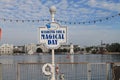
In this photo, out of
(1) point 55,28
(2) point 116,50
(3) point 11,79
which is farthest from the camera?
(2) point 116,50

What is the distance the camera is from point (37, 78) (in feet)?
75.3

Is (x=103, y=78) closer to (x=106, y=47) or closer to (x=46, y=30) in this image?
(x=46, y=30)

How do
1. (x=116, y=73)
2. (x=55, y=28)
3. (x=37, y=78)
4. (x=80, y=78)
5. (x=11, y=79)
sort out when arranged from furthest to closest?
(x=11, y=79) < (x=80, y=78) < (x=37, y=78) < (x=116, y=73) < (x=55, y=28)

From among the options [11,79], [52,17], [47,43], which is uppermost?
[52,17]

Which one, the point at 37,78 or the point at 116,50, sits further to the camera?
the point at 116,50

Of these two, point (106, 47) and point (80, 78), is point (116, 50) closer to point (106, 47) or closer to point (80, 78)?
point (106, 47)

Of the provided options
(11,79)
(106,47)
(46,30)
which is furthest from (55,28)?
(106,47)

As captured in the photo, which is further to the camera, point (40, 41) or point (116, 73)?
point (116, 73)

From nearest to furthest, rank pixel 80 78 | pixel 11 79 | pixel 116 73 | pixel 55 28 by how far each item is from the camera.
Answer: pixel 55 28
pixel 116 73
pixel 80 78
pixel 11 79

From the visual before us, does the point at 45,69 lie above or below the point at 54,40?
below

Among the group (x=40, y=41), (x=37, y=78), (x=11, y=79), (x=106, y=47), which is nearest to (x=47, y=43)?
(x=40, y=41)

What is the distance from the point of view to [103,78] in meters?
26.2

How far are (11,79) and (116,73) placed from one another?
46.3 feet

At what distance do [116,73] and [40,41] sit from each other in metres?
6.49
